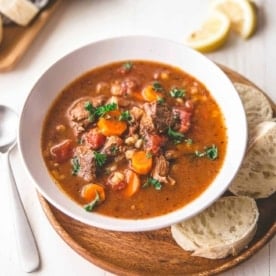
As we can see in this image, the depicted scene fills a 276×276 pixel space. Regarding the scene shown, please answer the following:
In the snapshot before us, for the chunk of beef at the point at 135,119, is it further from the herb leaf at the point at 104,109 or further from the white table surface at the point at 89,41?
the white table surface at the point at 89,41

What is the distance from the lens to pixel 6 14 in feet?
14.0

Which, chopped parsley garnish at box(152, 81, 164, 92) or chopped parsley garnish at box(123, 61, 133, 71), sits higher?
chopped parsley garnish at box(123, 61, 133, 71)

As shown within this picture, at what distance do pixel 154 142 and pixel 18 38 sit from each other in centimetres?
150

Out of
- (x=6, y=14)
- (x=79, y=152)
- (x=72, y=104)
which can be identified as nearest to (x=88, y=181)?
(x=79, y=152)

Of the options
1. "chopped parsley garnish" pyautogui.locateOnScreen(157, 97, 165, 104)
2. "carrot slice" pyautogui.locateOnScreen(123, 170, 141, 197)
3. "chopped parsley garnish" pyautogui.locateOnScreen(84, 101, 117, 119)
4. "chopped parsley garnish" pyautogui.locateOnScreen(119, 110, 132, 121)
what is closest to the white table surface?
"carrot slice" pyautogui.locateOnScreen(123, 170, 141, 197)

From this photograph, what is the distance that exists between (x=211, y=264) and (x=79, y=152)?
91 centimetres

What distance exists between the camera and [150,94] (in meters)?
3.55

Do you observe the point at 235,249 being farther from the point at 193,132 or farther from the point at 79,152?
the point at 79,152

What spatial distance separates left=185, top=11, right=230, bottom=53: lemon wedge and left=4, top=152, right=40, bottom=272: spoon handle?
5.24 feet

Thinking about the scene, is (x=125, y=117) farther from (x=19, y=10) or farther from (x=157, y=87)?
(x=19, y=10)

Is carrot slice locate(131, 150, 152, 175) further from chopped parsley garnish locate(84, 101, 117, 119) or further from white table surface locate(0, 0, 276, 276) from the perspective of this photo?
white table surface locate(0, 0, 276, 276)

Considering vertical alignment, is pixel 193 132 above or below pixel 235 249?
above

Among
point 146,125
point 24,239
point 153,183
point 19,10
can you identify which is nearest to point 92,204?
point 153,183

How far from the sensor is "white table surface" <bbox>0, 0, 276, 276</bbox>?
3293 millimetres
